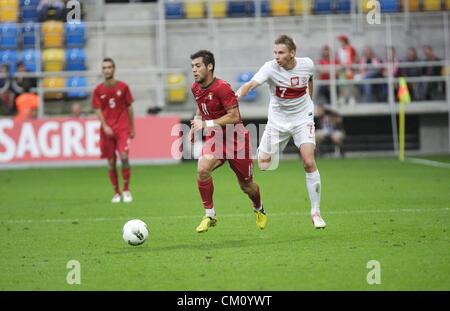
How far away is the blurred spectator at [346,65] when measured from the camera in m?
29.0

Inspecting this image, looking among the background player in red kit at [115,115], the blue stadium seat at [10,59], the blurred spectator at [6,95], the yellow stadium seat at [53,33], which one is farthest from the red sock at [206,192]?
the yellow stadium seat at [53,33]

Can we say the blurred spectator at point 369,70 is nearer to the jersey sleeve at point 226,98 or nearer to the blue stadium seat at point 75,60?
the blue stadium seat at point 75,60

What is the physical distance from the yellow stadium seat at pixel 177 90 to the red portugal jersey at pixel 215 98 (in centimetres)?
1770

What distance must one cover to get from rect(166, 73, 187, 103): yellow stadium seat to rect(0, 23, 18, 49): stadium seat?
4.81m

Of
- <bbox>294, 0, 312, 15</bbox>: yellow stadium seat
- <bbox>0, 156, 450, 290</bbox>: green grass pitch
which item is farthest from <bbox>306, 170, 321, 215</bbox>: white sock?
<bbox>294, 0, 312, 15</bbox>: yellow stadium seat

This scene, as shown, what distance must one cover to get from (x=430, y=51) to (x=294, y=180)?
391 inches

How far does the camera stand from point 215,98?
38.8ft

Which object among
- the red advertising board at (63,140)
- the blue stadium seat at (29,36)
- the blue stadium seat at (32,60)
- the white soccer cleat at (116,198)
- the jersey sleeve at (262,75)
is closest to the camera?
the jersey sleeve at (262,75)

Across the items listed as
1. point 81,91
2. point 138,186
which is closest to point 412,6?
point 81,91

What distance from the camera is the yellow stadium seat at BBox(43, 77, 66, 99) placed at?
29.3 metres

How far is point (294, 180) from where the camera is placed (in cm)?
2142

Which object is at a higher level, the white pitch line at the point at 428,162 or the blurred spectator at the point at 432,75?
the blurred spectator at the point at 432,75

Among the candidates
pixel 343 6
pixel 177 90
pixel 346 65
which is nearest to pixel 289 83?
pixel 346 65
